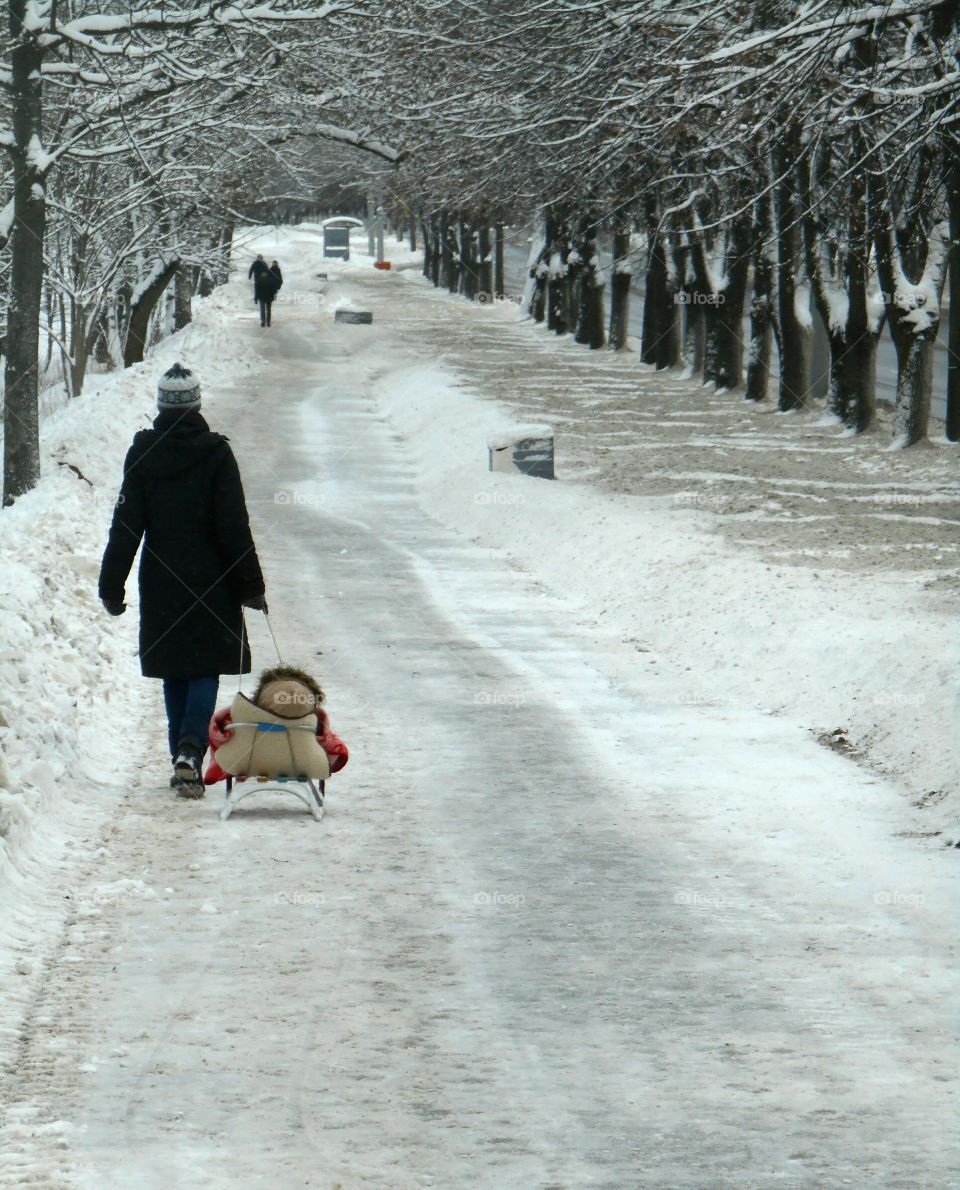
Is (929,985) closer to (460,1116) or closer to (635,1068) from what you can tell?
(635,1068)

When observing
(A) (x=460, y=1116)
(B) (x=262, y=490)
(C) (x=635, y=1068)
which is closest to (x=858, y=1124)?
A: (C) (x=635, y=1068)

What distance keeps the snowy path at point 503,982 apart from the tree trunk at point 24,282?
8.63 meters

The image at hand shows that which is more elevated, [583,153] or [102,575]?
[583,153]

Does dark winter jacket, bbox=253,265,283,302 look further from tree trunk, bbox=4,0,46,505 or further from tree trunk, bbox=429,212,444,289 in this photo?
tree trunk, bbox=4,0,46,505

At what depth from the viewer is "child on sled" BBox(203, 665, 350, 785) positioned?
7.85 metres

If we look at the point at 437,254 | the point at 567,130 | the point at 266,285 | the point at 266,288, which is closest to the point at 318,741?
the point at 567,130

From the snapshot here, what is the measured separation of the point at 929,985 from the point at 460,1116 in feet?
6.25

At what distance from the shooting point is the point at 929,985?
18.9 ft

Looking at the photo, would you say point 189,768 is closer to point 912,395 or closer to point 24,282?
point 24,282

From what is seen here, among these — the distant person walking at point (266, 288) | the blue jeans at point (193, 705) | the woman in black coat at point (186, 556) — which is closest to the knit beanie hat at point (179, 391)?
the woman in black coat at point (186, 556)

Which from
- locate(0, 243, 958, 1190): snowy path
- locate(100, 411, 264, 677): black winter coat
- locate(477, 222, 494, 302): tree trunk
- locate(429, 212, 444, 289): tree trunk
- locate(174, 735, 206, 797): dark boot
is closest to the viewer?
locate(0, 243, 958, 1190): snowy path

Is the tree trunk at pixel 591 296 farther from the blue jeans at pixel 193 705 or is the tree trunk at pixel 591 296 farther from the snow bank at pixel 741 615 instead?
the blue jeans at pixel 193 705

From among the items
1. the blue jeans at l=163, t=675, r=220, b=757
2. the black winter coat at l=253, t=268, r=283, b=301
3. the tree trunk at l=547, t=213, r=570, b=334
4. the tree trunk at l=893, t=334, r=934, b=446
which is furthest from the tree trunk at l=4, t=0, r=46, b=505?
the black winter coat at l=253, t=268, r=283, b=301

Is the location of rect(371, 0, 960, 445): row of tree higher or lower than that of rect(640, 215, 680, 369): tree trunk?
higher
